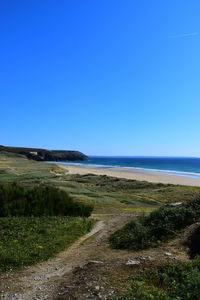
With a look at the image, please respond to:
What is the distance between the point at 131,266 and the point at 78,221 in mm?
7791

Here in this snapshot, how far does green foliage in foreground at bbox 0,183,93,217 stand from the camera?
16831mm

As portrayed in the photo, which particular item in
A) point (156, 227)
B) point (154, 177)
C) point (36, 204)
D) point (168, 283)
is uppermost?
point (156, 227)

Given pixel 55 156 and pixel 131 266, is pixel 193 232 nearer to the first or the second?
pixel 131 266

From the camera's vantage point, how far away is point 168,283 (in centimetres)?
Answer: 650

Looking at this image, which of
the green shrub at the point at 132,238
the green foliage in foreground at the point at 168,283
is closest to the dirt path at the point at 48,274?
the green shrub at the point at 132,238

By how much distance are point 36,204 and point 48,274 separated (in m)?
9.92

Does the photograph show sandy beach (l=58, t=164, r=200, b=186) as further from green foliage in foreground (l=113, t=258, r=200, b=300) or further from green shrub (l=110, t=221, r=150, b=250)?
green foliage in foreground (l=113, t=258, r=200, b=300)

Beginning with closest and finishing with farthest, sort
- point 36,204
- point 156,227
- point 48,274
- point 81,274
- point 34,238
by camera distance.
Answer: point 81,274, point 48,274, point 34,238, point 156,227, point 36,204

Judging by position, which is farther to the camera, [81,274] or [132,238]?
[132,238]

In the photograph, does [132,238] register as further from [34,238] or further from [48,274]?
[48,274]

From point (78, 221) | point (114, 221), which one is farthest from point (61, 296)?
point (114, 221)

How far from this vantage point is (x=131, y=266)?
7.57 metres

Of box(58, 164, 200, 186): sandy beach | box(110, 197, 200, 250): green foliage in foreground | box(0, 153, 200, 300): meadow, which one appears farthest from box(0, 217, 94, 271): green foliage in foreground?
box(58, 164, 200, 186): sandy beach

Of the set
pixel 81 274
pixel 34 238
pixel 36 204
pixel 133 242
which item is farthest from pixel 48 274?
pixel 36 204
